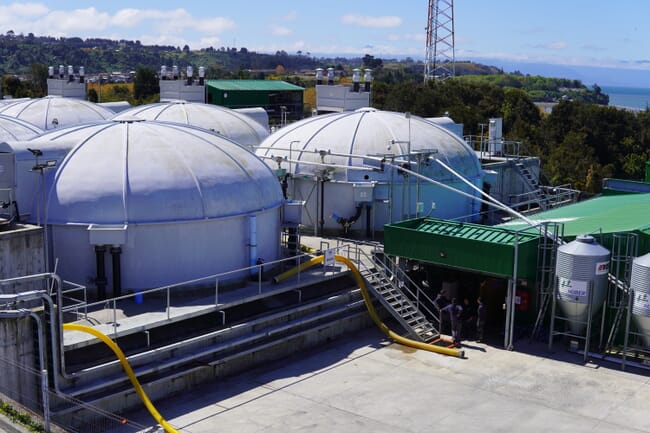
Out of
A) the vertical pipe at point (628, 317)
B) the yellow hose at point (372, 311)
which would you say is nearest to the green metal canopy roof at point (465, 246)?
the yellow hose at point (372, 311)

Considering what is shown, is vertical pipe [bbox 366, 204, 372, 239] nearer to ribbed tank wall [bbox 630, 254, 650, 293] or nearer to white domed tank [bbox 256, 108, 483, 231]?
white domed tank [bbox 256, 108, 483, 231]

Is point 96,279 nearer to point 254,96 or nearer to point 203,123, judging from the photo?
point 203,123

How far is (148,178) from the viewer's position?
23.7 meters

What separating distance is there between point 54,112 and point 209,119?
36.0ft

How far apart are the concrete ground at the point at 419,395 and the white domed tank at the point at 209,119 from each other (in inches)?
785

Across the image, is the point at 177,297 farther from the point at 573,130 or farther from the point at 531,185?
the point at 573,130

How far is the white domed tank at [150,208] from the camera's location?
23.1 metres

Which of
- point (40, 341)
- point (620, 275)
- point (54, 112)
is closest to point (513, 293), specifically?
point (620, 275)

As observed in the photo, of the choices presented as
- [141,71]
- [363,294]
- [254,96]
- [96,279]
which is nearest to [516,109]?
[254,96]

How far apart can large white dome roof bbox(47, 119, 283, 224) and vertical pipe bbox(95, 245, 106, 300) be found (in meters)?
0.82

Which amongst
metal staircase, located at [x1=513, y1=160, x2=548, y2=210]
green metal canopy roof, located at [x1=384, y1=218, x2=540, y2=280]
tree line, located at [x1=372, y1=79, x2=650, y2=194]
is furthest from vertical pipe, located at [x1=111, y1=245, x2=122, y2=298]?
tree line, located at [x1=372, y1=79, x2=650, y2=194]

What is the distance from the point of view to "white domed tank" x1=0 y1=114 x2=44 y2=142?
3228cm

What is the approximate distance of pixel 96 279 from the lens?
23.0 metres

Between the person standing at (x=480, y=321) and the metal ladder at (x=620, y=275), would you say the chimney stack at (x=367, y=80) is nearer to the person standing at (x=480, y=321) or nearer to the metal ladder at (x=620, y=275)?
the person standing at (x=480, y=321)
